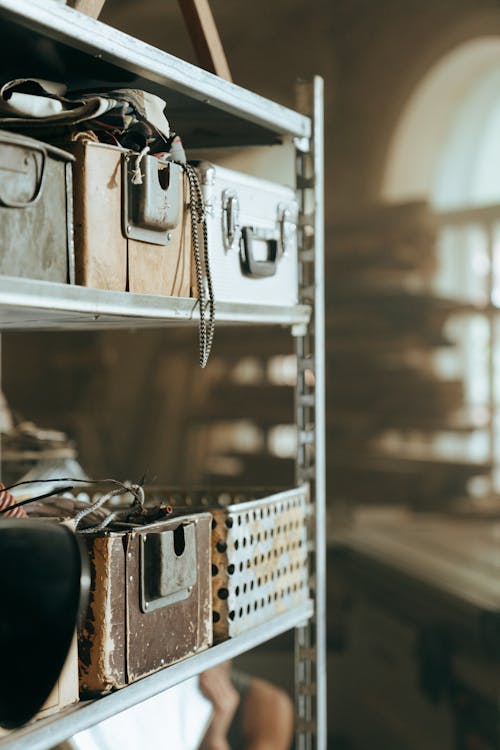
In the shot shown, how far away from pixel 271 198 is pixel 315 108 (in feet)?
0.86

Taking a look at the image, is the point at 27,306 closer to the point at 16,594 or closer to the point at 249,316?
the point at 16,594

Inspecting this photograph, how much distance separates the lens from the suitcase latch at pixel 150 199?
1537mm

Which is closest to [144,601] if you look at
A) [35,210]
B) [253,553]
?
[253,553]

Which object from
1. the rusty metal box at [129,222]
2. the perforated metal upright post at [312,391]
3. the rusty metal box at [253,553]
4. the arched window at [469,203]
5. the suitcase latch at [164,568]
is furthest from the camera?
the arched window at [469,203]

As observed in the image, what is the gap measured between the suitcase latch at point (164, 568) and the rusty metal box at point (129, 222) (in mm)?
392

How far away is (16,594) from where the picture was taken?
1235 mm

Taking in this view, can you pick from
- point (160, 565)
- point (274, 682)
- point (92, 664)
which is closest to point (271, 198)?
point (160, 565)

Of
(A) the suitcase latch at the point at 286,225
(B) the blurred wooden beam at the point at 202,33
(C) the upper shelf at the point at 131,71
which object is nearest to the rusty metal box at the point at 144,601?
(A) the suitcase latch at the point at 286,225

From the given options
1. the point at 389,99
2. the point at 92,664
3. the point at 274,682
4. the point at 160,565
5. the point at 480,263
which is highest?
the point at 389,99

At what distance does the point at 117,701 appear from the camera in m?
1.49

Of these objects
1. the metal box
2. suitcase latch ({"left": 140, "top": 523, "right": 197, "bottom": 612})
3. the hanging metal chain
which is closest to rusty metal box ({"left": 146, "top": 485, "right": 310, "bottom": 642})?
suitcase latch ({"left": 140, "top": 523, "right": 197, "bottom": 612})

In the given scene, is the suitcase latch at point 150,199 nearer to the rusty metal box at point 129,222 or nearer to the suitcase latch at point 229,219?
the rusty metal box at point 129,222

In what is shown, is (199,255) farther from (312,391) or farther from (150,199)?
(312,391)

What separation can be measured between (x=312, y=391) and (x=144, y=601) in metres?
0.77
